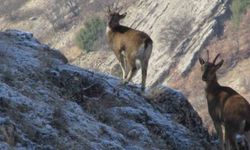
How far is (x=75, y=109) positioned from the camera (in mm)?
11297

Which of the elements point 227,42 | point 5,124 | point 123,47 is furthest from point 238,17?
point 5,124

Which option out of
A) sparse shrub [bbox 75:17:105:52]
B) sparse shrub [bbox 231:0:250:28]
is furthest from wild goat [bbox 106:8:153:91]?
sparse shrub [bbox 75:17:105:52]

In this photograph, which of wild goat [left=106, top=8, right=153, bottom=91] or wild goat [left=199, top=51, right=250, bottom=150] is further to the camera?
wild goat [left=106, top=8, right=153, bottom=91]

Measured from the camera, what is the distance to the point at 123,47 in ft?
51.3

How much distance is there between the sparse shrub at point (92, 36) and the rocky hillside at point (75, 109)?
231ft

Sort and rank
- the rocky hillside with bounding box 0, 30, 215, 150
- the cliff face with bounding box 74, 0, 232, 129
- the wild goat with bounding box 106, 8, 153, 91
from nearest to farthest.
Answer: the rocky hillside with bounding box 0, 30, 215, 150 < the wild goat with bounding box 106, 8, 153, 91 < the cliff face with bounding box 74, 0, 232, 129

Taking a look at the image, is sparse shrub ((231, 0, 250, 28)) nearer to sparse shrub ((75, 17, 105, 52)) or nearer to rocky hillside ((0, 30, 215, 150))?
sparse shrub ((75, 17, 105, 52))

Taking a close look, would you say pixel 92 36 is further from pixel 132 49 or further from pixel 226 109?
pixel 226 109

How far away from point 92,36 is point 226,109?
244 feet

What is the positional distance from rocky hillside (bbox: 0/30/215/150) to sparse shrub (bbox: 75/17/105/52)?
70.4 meters

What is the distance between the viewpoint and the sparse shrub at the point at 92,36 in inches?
3346

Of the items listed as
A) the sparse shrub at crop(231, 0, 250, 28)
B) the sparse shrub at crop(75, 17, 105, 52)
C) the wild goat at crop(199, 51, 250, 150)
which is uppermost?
the wild goat at crop(199, 51, 250, 150)

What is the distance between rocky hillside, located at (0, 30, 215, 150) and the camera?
9.77m

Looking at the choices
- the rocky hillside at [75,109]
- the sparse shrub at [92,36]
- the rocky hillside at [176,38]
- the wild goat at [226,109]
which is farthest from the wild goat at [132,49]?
the sparse shrub at [92,36]
